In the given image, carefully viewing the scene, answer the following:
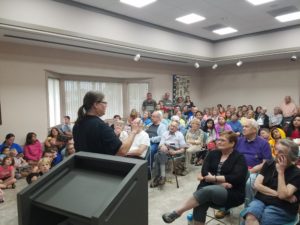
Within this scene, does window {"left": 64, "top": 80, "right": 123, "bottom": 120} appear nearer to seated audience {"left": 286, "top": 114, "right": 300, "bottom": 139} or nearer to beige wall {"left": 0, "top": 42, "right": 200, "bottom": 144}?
beige wall {"left": 0, "top": 42, "right": 200, "bottom": 144}

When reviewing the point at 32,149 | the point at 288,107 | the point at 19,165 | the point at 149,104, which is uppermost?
the point at 149,104

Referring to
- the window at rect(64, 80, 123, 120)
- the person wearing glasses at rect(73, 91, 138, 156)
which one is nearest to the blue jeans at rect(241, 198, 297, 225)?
the person wearing glasses at rect(73, 91, 138, 156)

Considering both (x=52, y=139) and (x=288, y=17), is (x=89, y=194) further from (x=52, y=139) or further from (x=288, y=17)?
(x=288, y=17)

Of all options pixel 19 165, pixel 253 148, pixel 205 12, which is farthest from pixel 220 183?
pixel 205 12

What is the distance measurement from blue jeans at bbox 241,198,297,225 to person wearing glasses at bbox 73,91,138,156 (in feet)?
3.93

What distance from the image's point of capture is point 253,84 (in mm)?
7996

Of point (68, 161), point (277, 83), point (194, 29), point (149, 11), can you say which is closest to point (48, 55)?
point (149, 11)

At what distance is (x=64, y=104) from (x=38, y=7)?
2.41 meters

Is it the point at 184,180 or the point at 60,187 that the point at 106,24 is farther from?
the point at 60,187

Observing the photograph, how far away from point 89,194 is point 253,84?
8173 millimetres

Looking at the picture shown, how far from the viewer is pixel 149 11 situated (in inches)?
195

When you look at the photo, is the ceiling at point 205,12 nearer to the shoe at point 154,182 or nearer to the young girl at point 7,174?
the young girl at point 7,174

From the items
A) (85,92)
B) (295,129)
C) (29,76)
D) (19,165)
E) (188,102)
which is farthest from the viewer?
(188,102)

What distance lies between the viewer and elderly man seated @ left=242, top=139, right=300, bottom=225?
1797 mm
